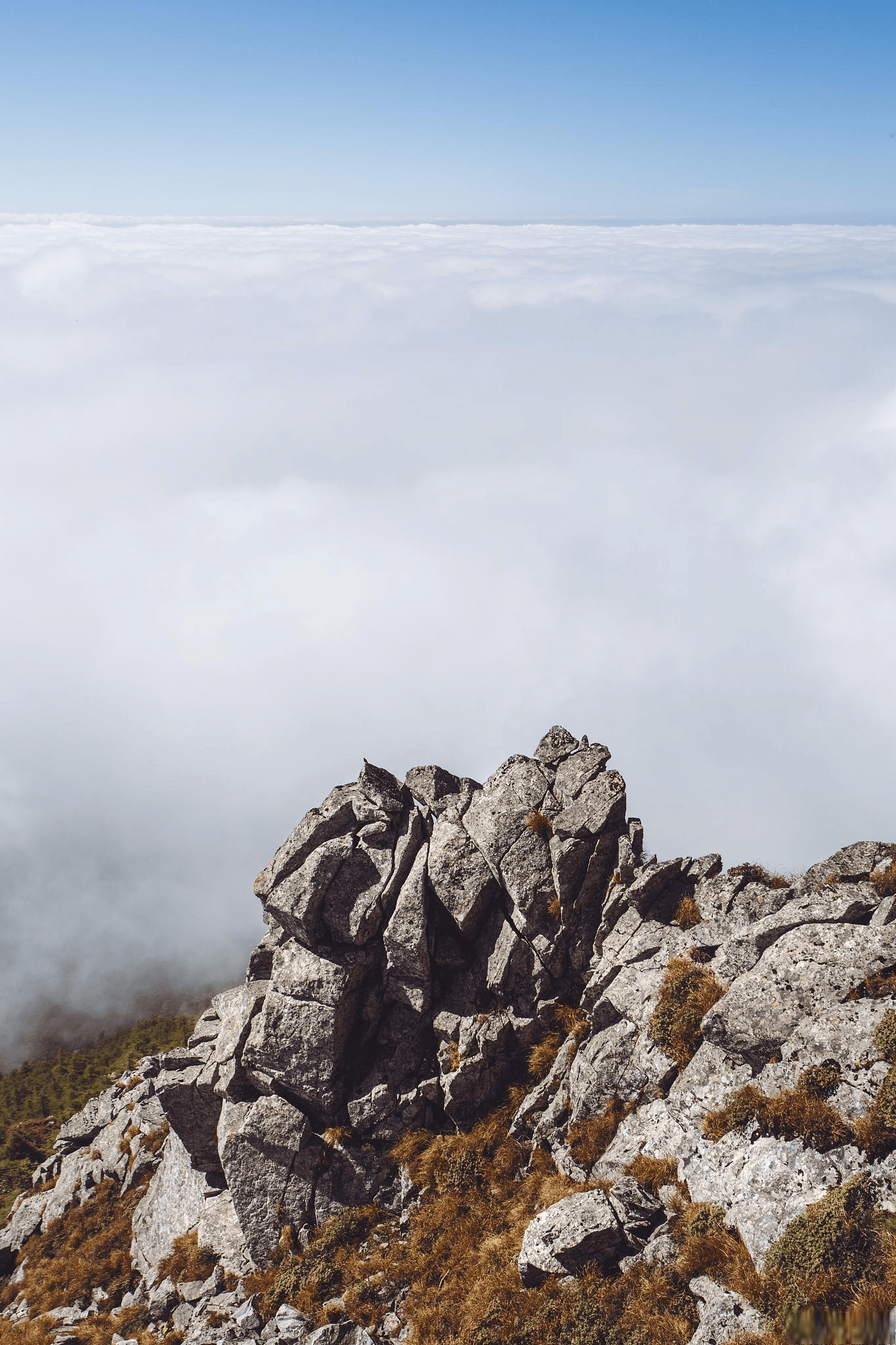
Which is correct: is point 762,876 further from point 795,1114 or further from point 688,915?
point 795,1114

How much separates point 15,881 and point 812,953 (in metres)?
176

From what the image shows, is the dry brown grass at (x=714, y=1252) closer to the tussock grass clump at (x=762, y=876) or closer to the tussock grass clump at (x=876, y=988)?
the tussock grass clump at (x=876, y=988)

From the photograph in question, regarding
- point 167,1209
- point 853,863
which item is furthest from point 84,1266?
point 853,863

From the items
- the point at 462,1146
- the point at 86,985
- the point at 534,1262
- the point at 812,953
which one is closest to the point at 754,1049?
the point at 812,953

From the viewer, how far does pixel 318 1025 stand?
93.1ft

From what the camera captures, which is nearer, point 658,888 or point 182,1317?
point 658,888

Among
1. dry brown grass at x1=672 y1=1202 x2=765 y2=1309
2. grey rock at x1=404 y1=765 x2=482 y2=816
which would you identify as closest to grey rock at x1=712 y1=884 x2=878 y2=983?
dry brown grass at x1=672 y1=1202 x2=765 y2=1309

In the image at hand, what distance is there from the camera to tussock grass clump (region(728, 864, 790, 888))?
2667 cm

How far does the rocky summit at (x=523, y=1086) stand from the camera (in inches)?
727

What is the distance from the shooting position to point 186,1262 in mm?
29312

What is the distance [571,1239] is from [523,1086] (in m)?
8.16

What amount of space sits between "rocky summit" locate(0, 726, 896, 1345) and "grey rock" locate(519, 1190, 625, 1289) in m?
0.08

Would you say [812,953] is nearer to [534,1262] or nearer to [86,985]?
[534,1262]

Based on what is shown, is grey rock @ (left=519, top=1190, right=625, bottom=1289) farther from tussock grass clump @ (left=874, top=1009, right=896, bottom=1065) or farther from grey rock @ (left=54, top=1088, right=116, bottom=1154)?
grey rock @ (left=54, top=1088, right=116, bottom=1154)
